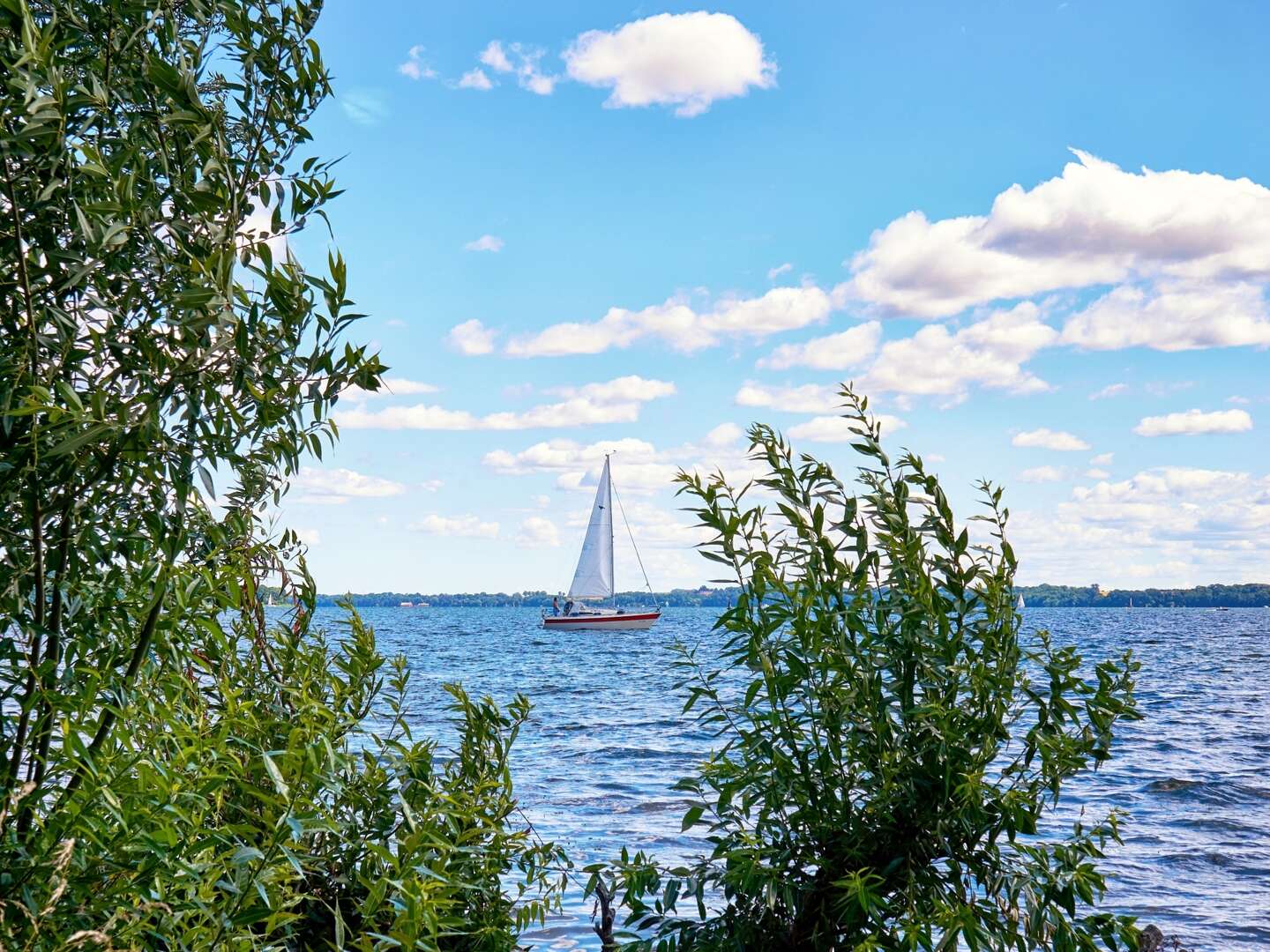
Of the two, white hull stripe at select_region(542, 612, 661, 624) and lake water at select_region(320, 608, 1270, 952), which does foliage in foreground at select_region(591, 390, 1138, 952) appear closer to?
lake water at select_region(320, 608, 1270, 952)

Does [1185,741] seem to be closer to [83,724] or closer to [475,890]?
[475,890]

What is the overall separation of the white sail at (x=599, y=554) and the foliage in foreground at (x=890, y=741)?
7001 centimetres

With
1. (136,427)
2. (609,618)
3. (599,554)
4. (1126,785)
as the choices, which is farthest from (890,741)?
(609,618)

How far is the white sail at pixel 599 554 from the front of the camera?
2968 inches

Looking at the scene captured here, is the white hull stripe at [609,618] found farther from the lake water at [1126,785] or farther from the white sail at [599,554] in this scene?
the lake water at [1126,785]

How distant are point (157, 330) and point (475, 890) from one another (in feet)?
9.18

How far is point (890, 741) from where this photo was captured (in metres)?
3.82

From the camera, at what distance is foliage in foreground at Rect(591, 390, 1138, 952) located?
367cm

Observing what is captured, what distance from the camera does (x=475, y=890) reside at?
437cm

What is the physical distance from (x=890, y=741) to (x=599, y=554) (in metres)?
73.3

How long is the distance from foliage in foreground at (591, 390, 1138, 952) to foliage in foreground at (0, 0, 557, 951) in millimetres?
1519

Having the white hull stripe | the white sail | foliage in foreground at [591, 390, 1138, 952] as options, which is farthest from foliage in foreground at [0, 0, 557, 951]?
the white hull stripe

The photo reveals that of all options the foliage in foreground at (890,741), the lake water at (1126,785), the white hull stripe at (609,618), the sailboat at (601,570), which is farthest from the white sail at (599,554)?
the foliage in foreground at (890,741)

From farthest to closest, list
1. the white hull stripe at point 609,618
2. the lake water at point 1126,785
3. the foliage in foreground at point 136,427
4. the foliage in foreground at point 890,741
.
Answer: the white hull stripe at point 609,618 → the lake water at point 1126,785 → the foliage in foreground at point 890,741 → the foliage in foreground at point 136,427
